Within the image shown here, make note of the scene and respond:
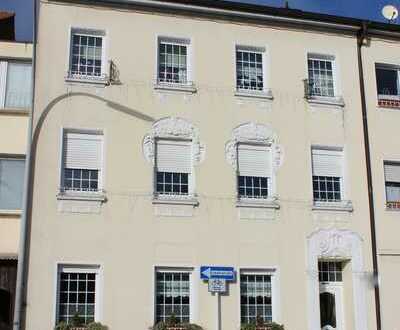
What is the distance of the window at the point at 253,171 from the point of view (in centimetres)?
1861

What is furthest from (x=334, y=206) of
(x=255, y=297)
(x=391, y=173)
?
(x=255, y=297)

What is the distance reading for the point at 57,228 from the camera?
16891mm

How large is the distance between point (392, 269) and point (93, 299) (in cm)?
853

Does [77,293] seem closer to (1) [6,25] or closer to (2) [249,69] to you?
(2) [249,69]

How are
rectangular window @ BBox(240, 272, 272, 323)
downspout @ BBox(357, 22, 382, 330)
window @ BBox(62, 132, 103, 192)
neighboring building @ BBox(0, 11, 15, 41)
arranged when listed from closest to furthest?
window @ BBox(62, 132, 103, 192) < rectangular window @ BBox(240, 272, 272, 323) < downspout @ BBox(357, 22, 382, 330) < neighboring building @ BBox(0, 11, 15, 41)

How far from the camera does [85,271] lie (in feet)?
55.4

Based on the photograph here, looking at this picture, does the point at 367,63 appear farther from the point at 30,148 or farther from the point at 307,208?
the point at 30,148

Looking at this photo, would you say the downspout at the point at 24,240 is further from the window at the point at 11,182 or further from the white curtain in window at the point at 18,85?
the white curtain in window at the point at 18,85

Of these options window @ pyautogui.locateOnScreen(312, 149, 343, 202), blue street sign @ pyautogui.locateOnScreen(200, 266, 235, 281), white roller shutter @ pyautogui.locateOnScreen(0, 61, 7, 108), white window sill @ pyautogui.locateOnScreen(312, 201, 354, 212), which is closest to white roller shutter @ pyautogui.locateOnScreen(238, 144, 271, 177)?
window @ pyautogui.locateOnScreen(312, 149, 343, 202)

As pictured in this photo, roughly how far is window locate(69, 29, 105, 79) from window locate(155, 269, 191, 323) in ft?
18.7

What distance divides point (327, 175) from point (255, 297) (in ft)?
13.7

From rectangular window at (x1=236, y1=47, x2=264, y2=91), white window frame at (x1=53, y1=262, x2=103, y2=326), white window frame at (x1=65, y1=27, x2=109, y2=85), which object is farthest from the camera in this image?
rectangular window at (x1=236, y1=47, x2=264, y2=91)

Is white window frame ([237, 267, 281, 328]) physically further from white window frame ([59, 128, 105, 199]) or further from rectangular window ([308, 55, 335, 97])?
rectangular window ([308, 55, 335, 97])

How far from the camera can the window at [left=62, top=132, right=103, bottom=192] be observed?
1748 centimetres
